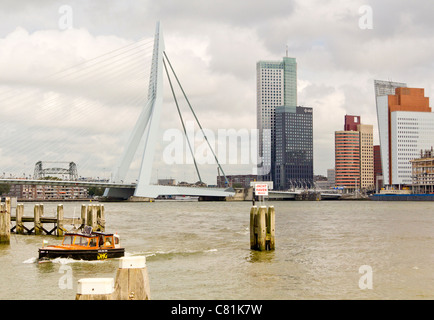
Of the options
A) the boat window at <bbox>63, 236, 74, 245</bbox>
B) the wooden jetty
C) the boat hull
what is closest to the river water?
the boat hull

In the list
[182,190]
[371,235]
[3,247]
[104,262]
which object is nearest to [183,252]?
[104,262]

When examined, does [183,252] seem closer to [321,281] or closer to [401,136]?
[321,281]

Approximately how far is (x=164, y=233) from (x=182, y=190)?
2670 inches

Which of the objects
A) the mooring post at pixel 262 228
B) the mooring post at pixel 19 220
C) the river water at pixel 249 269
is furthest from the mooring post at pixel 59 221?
the mooring post at pixel 262 228

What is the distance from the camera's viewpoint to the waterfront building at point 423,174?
556 ft

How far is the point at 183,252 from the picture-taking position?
2453 cm

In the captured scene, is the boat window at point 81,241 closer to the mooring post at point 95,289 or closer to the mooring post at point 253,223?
the mooring post at point 253,223

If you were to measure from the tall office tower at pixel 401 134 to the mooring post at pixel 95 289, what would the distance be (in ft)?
635

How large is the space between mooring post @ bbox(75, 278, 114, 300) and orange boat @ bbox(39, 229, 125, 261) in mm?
16948

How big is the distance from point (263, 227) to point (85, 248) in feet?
23.1

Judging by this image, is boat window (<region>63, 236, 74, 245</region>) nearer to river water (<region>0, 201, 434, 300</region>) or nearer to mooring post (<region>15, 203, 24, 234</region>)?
river water (<region>0, 201, 434, 300</region>)

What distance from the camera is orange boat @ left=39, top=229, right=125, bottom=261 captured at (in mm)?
21406
